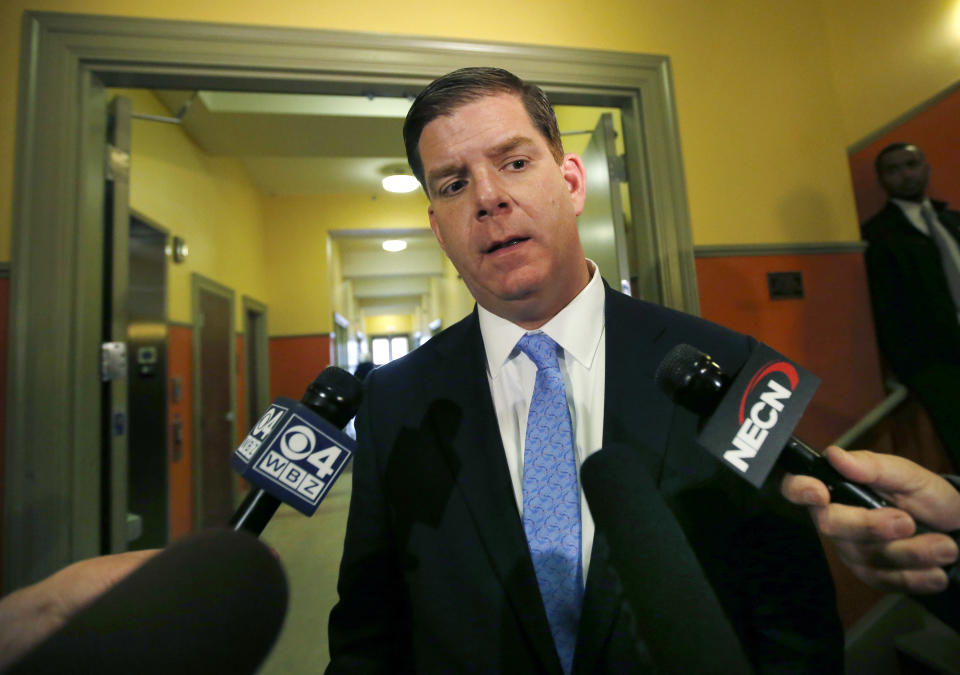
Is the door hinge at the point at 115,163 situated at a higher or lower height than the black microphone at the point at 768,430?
higher

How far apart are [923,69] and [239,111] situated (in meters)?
3.60

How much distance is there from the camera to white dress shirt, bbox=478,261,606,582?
2.73 ft

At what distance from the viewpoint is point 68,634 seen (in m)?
0.29

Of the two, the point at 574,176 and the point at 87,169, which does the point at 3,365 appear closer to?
the point at 87,169

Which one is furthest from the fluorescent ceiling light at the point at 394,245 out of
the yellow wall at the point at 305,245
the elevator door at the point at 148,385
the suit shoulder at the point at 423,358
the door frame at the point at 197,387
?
the suit shoulder at the point at 423,358

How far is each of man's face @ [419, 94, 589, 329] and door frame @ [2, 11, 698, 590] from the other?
3.42 feet

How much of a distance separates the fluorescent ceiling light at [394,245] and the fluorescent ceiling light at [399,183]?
81.7 inches

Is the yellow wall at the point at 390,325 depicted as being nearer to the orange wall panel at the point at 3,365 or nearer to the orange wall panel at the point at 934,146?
the orange wall panel at the point at 934,146

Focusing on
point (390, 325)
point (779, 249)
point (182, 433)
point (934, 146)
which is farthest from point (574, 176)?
point (390, 325)

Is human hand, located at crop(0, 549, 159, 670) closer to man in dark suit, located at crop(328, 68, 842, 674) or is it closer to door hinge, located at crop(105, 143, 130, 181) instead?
man in dark suit, located at crop(328, 68, 842, 674)

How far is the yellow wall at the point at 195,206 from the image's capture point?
3.02m

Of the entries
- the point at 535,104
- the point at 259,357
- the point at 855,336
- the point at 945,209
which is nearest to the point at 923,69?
the point at 945,209

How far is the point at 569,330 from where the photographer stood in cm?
87

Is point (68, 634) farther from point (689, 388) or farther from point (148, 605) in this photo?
point (689, 388)
